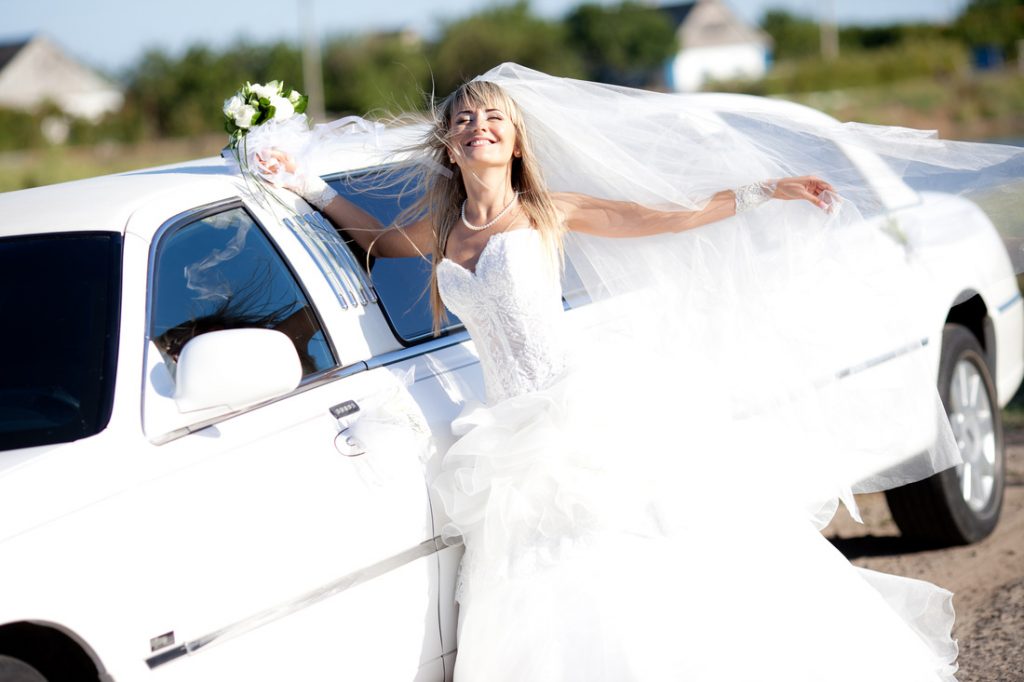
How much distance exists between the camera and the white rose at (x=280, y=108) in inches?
155

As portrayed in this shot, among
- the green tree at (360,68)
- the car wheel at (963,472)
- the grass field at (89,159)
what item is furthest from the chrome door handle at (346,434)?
the green tree at (360,68)

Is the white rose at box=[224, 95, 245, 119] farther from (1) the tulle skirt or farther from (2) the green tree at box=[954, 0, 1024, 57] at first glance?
(2) the green tree at box=[954, 0, 1024, 57]

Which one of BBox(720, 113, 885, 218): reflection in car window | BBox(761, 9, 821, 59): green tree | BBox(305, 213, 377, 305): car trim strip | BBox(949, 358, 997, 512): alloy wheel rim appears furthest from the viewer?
BBox(761, 9, 821, 59): green tree

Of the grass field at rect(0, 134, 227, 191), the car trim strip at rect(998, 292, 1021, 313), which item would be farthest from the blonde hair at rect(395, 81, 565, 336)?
the grass field at rect(0, 134, 227, 191)

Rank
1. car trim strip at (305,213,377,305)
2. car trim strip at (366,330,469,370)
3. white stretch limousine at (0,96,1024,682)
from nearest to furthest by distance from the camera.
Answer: white stretch limousine at (0,96,1024,682) < car trim strip at (366,330,469,370) < car trim strip at (305,213,377,305)

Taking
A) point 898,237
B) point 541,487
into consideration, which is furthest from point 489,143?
point 898,237

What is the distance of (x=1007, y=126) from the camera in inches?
1253

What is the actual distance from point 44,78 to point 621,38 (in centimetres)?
3848

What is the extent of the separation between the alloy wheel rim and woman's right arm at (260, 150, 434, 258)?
2.70m

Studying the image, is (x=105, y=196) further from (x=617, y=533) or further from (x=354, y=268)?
(x=617, y=533)

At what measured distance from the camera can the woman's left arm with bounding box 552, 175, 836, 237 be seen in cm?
389

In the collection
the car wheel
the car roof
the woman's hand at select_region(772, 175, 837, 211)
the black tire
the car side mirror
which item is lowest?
the car wheel

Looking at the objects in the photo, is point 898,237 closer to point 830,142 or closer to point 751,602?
point 830,142

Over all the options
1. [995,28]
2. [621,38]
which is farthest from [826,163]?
[621,38]
